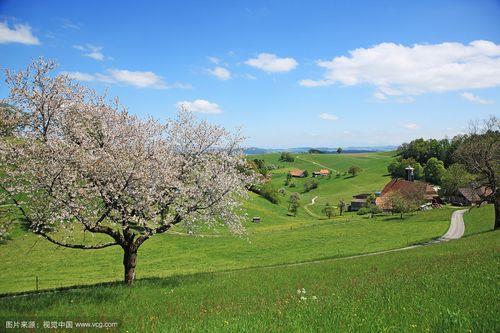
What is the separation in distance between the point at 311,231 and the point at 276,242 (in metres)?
13.5

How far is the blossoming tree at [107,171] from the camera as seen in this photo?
1798 centimetres

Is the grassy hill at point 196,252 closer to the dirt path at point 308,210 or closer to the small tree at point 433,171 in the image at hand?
the dirt path at point 308,210

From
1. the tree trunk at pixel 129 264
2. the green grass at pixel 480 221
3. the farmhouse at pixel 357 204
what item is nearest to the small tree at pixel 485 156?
the green grass at pixel 480 221

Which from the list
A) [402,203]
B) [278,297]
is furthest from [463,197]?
[278,297]

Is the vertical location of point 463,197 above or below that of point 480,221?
below

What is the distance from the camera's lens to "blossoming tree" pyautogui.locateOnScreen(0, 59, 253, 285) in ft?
59.0

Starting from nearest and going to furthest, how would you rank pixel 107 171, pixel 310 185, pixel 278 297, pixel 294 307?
pixel 294 307, pixel 278 297, pixel 107 171, pixel 310 185

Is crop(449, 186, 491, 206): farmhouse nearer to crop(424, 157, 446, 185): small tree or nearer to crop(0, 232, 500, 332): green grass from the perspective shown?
crop(424, 157, 446, 185): small tree

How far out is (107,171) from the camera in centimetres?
1850

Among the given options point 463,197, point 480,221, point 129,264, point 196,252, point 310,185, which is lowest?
point 310,185

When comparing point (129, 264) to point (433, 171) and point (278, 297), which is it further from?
point (433, 171)

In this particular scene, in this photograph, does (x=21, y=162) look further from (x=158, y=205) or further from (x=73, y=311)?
(x=73, y=311)

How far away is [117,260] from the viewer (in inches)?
1997

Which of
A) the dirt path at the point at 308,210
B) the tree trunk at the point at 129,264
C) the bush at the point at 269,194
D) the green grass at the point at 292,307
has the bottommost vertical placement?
the dirt path at the point at 308,210
